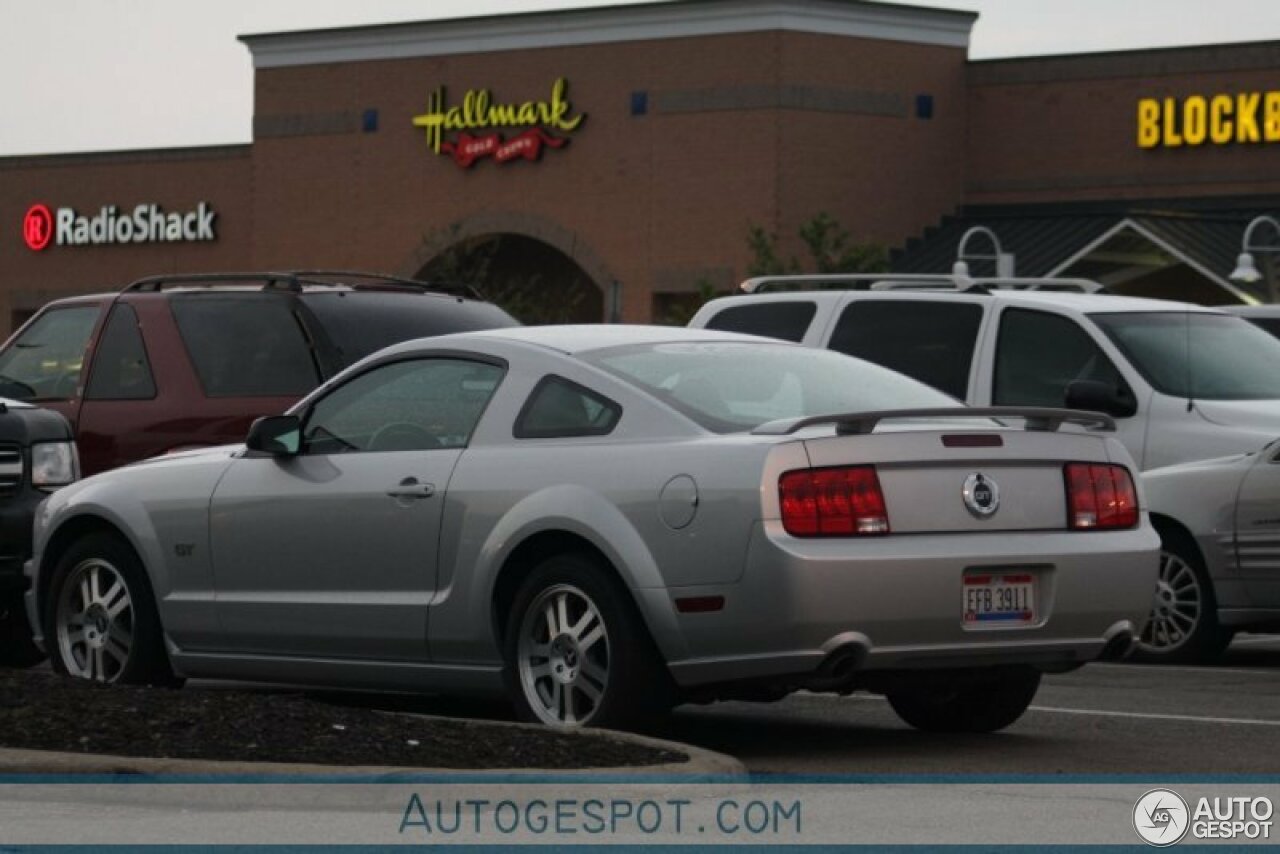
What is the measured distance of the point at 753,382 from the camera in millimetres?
10445

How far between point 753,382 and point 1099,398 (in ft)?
18.0

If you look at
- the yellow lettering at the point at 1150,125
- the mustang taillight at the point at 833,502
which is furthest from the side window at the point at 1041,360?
the yellow lettering at the point at 1150,125

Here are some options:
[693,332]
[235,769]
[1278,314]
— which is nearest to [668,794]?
[235,769]

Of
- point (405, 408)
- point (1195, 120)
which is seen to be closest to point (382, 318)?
point (405, 408)

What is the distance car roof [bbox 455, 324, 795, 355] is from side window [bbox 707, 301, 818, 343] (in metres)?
5.87

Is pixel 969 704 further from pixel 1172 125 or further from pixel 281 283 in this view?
pixel 1172 125

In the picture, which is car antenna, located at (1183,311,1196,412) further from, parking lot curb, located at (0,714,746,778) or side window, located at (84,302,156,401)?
parking lot curb, located at (0,714,746,778)

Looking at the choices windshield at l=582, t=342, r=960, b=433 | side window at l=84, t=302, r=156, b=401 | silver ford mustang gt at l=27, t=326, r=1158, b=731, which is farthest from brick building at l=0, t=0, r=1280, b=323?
silver ford mustang gt at l=27, t=326, r=1158, b=731

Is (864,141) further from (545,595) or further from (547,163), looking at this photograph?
(545,595)

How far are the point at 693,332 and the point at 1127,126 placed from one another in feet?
126

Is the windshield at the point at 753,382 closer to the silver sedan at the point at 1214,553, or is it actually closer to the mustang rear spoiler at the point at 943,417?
the mustang rear spoiler at the point at 943,417

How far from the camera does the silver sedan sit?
14.3 metres

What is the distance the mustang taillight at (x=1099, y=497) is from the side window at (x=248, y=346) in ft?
17.5

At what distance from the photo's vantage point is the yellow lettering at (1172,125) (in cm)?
4772
